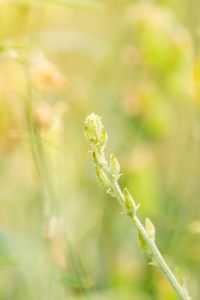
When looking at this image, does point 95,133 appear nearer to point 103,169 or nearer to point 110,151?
point 103,169

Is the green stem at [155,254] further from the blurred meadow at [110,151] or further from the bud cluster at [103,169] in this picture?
the blurred meadow at [110,151]

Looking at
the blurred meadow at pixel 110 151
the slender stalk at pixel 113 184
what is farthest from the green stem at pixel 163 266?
the blurred meadow at pixel 110 151

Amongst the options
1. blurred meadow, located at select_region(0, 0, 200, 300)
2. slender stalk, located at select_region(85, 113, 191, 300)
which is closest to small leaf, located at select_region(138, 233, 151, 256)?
slender stalk, located at select_region(85, 113, 191, 300)

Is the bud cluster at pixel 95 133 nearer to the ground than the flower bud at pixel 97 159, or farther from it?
farther from it

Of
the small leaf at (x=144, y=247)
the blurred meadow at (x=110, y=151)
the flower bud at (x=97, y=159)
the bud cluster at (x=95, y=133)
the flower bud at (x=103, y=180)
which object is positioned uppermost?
the blurred meadow at (x=110, y=151)

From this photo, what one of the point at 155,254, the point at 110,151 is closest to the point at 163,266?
the point at 155,254

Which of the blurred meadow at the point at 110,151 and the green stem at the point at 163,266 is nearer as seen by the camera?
the green stem at the point at 163,266

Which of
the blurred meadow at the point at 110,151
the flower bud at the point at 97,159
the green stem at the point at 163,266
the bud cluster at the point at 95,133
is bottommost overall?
the green stem at the point at 163,266

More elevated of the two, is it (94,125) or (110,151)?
(110,151)

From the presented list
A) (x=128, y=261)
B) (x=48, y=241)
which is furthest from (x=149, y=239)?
(x=128, y=261)

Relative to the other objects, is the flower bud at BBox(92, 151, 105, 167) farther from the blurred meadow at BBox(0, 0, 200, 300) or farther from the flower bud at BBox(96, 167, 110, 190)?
the blurred meadow at BBox(0, 0, 200, 300)

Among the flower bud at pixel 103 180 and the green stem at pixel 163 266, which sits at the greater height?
the flower bud at pixel 103 180

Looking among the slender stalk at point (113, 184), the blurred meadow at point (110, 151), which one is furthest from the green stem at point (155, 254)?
the blurred meadow at point (110, 151)
